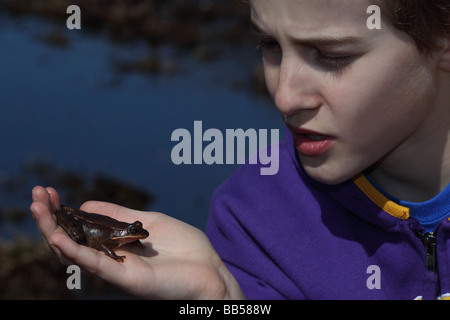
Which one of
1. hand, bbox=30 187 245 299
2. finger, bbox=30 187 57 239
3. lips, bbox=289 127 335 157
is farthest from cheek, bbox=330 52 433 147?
finger, bbox=30 187 57 239

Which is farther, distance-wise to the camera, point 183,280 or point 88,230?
point 88,230

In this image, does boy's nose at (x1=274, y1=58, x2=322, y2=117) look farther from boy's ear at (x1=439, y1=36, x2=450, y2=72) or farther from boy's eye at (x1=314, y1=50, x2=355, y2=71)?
boy's ear at (x1=439, y1=36, x2=450, y2=72)

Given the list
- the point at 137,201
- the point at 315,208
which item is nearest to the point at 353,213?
the point at 315,208

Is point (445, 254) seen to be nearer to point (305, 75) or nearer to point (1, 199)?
point (305, 75)

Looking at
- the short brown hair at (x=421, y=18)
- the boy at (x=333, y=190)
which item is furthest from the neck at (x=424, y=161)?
the short brown hair at (x=421, y=18)

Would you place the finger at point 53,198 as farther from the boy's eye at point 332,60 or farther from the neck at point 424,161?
the neck at point 424,161

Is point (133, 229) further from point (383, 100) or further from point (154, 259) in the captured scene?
point (383, 100)
